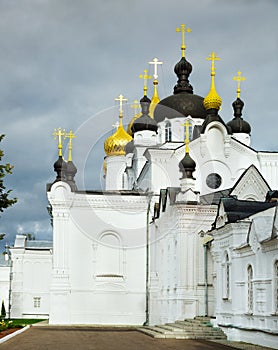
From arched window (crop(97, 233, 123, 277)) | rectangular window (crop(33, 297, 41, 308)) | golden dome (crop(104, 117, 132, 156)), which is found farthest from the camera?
golden dome (crop(104, 117, 132, 156))

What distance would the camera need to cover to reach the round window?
31406 mm

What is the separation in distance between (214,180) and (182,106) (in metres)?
5.50

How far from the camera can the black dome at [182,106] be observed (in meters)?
35.2

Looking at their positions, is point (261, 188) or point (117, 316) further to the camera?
point (117, 316)

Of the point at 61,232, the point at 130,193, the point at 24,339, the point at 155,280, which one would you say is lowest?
the point at 24,339

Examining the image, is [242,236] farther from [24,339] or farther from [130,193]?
[130,193]

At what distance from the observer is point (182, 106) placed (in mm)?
35344

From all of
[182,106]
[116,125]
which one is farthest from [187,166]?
[116,125]

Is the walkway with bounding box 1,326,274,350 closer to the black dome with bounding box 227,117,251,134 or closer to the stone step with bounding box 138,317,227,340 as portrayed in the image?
the stone step with bounding box 138,317,227,340

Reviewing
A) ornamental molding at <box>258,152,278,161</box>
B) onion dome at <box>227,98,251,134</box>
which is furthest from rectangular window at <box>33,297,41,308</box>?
ornamental molding at <box>258,152,278,161</box>

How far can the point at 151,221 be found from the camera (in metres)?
31.8

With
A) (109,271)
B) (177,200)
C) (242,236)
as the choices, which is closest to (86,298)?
(109,271)

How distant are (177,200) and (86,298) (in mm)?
7905

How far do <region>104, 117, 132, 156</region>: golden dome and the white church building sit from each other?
67 mm
